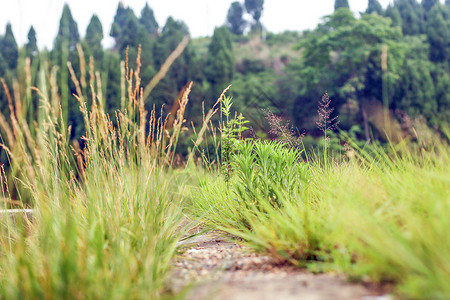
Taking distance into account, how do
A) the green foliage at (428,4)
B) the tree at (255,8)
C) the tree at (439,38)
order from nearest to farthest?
the tree at (439,38) < the green foliage at (428,4) < the tree at (255,8)

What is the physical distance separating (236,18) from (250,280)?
5533 cm

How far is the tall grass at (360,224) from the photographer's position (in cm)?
137

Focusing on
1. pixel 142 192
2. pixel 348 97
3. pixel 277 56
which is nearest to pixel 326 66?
pixel 348 97

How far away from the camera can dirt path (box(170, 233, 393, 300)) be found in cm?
139

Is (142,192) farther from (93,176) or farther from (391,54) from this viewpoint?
(391,54)

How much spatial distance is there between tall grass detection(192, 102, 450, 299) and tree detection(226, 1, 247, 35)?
174 ft

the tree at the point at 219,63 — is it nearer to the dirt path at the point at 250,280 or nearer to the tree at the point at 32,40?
the tree at the point at 32,40

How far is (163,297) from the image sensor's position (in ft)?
4.88

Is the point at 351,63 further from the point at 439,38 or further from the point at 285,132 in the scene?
the point at 285,132

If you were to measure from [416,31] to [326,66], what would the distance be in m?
10.7

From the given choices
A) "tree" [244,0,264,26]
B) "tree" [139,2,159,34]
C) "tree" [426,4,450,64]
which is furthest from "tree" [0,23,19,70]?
"tree" [426,4,450,64]

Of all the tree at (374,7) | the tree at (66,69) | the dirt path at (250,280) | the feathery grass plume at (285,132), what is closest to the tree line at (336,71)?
the tree at (66,69)

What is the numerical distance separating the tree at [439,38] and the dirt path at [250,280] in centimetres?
2955

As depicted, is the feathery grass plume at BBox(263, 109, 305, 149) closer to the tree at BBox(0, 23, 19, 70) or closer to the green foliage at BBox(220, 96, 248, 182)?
the green foliage at BBox(220, 96, 248, 182)
